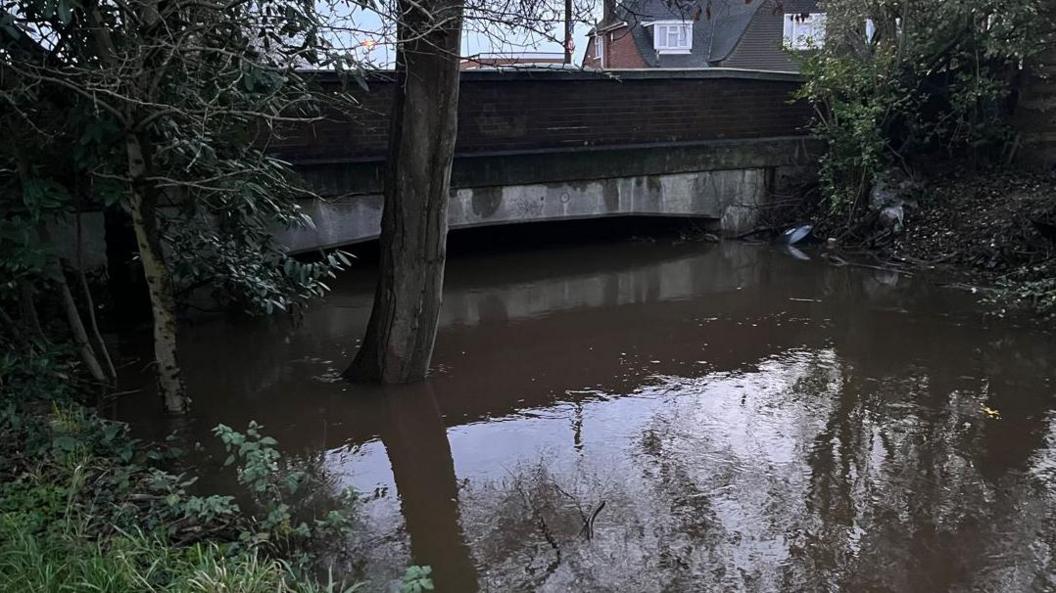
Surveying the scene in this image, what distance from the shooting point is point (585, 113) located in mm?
11312

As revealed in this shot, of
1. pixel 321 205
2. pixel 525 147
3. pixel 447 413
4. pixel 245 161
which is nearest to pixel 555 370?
pixel 447 413

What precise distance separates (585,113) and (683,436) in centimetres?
674

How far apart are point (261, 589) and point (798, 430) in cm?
362

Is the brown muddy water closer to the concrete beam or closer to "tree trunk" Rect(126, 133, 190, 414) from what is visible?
"tree trunk" Rect(126, 133, 190, 414)

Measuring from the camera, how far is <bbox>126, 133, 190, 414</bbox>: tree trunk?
489 centimetres

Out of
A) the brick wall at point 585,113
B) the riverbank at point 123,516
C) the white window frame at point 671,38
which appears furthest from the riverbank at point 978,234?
the white window frame at point 671,38

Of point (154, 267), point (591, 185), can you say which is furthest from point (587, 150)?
point (154, 267)

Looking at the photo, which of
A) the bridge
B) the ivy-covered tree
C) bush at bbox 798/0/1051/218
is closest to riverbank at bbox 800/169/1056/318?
bush at bbox 798/0/1051/218

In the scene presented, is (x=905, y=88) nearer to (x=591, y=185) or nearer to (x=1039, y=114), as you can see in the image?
(x=1039, y=114)

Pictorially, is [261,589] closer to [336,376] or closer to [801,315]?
[336,376]

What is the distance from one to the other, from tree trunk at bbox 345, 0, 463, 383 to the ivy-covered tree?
67cm

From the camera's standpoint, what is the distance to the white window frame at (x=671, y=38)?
1278 inches

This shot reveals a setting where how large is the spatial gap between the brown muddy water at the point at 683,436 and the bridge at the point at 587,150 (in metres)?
1.55

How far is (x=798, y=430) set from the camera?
5.43 meters
